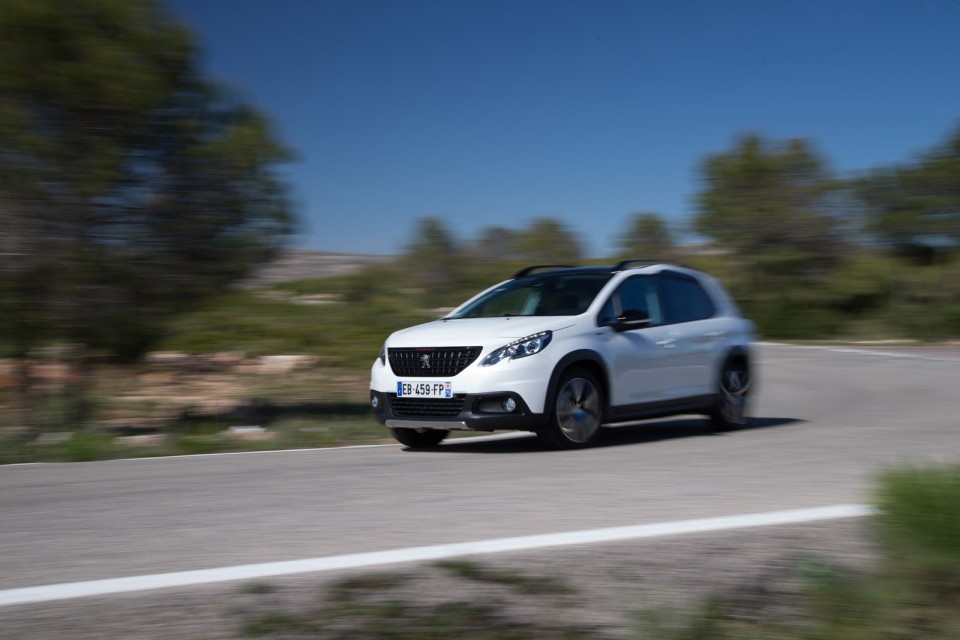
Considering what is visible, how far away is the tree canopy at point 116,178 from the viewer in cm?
1225

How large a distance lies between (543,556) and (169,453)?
6677 mm

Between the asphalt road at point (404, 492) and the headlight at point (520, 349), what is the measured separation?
82cm

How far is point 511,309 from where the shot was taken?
36.3ft

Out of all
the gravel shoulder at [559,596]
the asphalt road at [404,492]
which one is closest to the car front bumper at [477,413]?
the asphalt road at [404,492]

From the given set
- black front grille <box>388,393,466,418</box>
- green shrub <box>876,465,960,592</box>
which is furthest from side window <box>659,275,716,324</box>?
green shrub <box>876,465,960,592</box>

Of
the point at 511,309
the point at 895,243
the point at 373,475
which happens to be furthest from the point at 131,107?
the point at 895,243

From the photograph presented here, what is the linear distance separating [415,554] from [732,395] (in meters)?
7.44

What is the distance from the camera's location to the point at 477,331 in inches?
393

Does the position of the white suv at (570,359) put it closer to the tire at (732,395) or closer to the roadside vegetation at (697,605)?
the tire at (732,395)

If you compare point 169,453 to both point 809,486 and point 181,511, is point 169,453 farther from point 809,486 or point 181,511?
point 809,486

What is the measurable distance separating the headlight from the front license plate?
1.28 feet

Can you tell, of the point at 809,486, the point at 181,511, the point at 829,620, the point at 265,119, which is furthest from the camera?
the point at 265,119

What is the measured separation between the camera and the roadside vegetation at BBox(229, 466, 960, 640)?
415cm

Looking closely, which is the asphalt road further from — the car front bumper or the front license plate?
the front license plate
